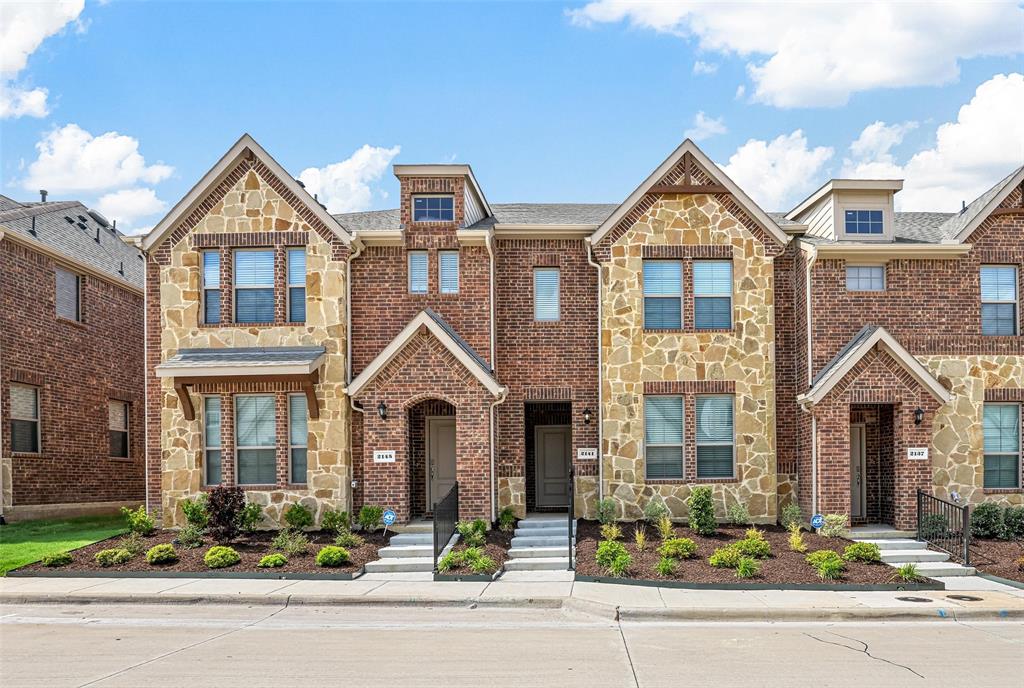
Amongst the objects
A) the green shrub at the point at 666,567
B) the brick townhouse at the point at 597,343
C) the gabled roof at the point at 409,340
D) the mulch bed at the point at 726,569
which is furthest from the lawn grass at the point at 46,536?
the green shrub at the point at 666,567

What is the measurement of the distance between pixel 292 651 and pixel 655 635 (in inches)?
182

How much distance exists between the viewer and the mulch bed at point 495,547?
15.7 metres

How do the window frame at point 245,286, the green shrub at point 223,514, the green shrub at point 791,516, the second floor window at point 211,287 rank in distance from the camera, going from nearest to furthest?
the green shrub at point 223,514 < the green shrub at point 791,516 < the window frame at point 245,286 < the second floor window at point 211,287

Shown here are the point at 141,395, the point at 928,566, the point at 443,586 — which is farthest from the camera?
the point at 141,395

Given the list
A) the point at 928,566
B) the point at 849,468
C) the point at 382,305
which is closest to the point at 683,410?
the point at 849,468

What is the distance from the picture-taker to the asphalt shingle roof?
73.3 feet

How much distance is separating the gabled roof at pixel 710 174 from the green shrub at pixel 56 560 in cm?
1208

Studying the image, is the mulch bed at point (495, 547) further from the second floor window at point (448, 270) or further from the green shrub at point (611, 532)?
the second floor window at point (448, 270)

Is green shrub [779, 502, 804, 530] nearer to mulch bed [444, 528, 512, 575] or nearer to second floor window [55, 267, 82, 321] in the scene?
mulch bed [444, 528, 512, 575]

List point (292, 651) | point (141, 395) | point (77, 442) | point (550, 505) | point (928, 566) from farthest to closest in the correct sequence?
point (141, 395) → point (77, 442) → point (550, 505) → point (928, 566) → point (292, 651)

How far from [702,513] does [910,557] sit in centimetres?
395

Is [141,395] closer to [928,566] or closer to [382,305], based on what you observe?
[382,305]

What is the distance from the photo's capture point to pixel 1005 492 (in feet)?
63.9

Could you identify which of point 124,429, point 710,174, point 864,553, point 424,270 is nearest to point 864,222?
point 710,174
